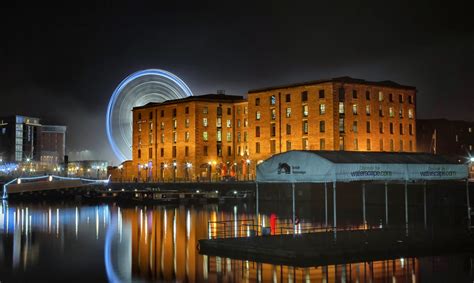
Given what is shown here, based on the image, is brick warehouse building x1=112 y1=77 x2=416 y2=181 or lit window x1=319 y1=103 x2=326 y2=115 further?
brick warehouse building x1=112 y1=77 x2=416 y2=181

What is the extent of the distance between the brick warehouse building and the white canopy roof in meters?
64.6

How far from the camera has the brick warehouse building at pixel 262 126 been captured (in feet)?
355

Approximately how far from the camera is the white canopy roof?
117ft

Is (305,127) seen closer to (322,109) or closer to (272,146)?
(322,109)

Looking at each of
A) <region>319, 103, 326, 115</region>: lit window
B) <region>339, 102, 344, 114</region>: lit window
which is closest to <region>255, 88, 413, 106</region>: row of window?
<region>339, 102, 344, 114</region>: lit window

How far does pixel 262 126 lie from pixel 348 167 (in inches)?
3278

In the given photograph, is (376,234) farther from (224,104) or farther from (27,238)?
(224,104)

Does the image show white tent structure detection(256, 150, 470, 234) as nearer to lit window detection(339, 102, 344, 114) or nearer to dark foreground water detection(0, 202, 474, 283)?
dark foreground water detection(0, 202, 474, 283)

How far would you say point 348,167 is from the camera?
118ft

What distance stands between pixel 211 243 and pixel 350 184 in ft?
194

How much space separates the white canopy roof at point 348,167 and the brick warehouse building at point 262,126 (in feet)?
212

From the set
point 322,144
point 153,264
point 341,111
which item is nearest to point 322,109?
point 341,111

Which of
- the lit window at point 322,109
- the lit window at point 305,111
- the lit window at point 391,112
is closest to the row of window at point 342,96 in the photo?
the lit window at point 305,111

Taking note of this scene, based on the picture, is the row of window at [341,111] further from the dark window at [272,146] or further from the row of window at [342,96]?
the dark window at [272,146]
